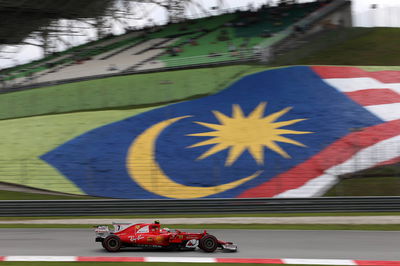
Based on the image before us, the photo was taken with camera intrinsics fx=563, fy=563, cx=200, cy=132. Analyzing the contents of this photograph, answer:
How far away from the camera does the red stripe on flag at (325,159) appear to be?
1908 cm

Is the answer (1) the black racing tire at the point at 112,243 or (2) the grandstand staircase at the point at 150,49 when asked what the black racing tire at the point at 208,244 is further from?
(2) the grandstand staircase at the point at 150,49

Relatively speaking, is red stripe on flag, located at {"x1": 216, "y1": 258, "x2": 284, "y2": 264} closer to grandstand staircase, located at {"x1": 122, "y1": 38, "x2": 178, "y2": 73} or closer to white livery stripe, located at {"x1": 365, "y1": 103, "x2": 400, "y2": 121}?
white livery stripe, located at {"x1": 365, "y1": 103, "x2": 400, "y2": 121}

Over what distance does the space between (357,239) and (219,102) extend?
15.0 meters

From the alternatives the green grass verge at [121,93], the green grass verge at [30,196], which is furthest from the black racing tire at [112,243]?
the green grass verge at [121,93]

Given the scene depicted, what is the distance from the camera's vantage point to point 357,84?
2741 cm

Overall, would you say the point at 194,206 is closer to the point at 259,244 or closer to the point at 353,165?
the point at 259,244

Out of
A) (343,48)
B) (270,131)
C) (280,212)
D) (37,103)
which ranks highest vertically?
(343,48)

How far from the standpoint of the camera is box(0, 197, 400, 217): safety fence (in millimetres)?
16938

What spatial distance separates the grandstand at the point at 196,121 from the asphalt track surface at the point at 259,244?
5741mm

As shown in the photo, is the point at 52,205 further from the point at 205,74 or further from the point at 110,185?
the point at 205,74

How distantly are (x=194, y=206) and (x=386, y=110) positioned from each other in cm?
1214

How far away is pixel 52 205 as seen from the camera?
17.0 meters

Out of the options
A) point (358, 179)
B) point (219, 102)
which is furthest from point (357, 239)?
point (219, 102)

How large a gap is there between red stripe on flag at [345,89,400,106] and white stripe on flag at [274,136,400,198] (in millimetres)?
3724
